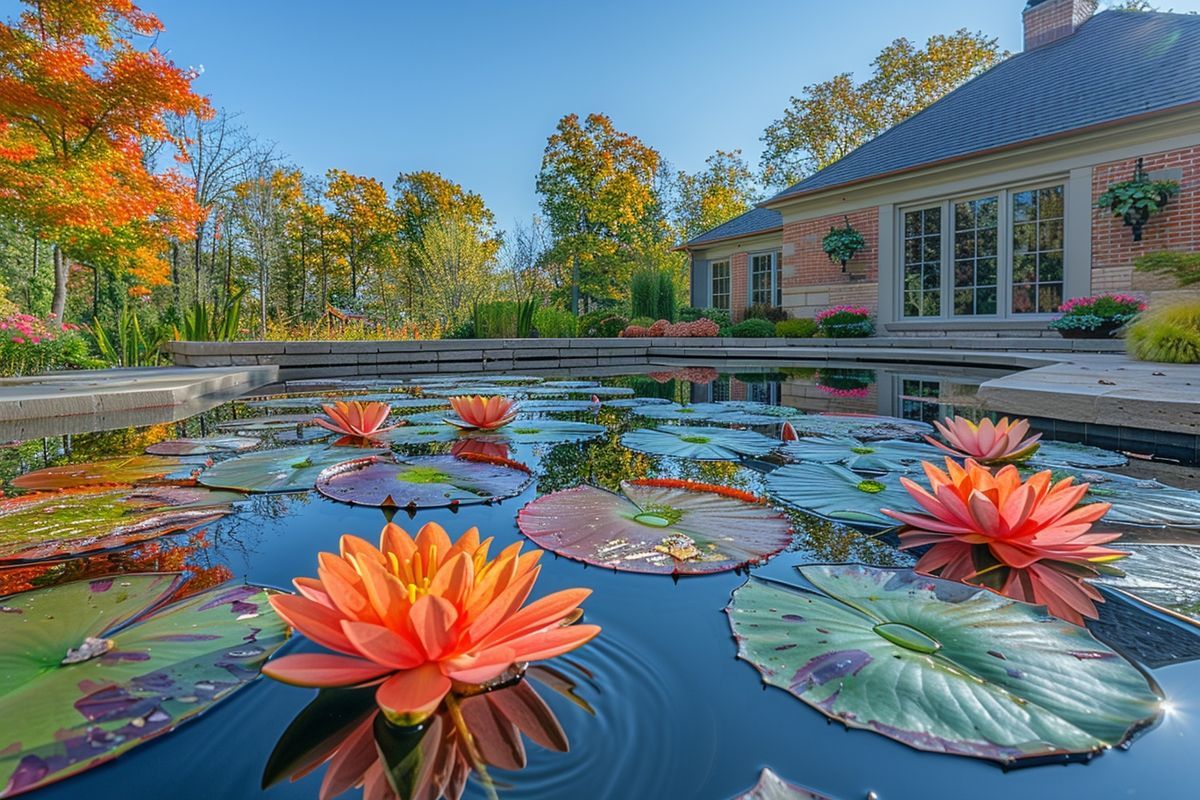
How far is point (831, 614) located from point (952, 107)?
11.8m

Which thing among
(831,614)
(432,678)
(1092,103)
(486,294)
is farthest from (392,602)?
(486,294)

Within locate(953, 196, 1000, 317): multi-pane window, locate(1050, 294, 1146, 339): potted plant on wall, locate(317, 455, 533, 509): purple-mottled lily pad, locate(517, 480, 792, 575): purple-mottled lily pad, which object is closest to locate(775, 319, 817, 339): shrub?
locate(953, 196, 1000, 317): multi-pane window

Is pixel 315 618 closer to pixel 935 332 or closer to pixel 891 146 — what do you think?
pixel 935 332

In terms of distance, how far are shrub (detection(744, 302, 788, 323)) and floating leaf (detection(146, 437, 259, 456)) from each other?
33.2ft

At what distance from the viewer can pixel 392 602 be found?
1.68ft

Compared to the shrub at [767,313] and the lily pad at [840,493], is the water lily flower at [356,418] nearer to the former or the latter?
the lily pad at [840,493]

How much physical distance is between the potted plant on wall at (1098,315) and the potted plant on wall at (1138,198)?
0.88m

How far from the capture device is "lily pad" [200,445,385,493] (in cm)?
140

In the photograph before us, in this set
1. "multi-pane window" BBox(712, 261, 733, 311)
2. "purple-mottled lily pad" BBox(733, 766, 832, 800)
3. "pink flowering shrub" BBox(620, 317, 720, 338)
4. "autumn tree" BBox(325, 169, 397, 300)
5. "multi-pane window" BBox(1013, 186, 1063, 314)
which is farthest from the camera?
"autumn tree" BBox(325, 169, 397, 300)

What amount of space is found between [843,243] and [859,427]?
820cm

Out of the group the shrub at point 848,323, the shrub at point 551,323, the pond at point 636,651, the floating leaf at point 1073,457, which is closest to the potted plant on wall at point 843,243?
the shrub at point 848,323

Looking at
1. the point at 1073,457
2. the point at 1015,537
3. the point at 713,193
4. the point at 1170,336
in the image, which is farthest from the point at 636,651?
the point at 713,193

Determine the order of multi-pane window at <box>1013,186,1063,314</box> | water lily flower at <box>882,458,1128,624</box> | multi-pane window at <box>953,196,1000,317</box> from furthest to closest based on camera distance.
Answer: multi-pane window at <box>953,196,1000,317</box> < multi-pane window at <box>1013,186,1063,314</box> < water lily flower at <box>882,458,1128,624</box>

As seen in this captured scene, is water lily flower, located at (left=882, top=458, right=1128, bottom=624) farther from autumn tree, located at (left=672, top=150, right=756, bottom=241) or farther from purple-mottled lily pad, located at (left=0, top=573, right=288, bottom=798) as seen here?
autumn tree, located at (left=672, top=150, right=756, bottom=241)
